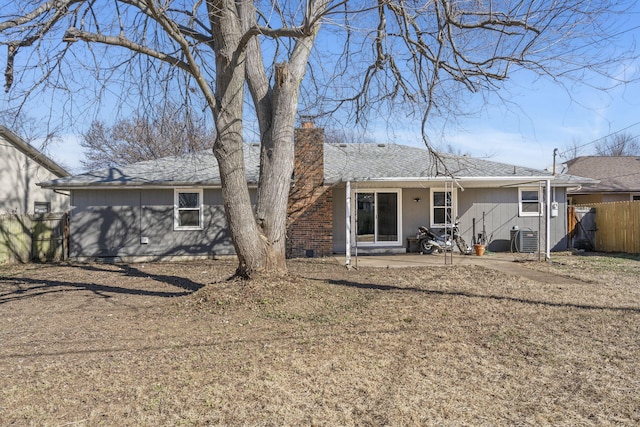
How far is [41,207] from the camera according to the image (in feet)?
65.0

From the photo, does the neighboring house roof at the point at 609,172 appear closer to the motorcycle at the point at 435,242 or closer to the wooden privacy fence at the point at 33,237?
the motorcycle at the point at 435,242

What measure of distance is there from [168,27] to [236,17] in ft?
5.27

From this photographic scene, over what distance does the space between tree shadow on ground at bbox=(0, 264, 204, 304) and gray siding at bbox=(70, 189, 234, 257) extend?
9.01 ft

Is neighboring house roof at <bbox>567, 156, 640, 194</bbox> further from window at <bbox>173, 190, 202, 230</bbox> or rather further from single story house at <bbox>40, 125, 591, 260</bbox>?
window at <bbox>173, 190, 202, 230</bbox>

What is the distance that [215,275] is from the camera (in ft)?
33.8

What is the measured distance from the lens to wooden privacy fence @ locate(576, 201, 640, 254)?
14.2m

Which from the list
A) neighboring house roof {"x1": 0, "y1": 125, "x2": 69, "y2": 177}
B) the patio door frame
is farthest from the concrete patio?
neighboring house roof {"x1": 0, "y1": 125, "x2": 69, "y2": 177}

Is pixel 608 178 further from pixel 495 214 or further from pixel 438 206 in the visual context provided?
pixel 438 206

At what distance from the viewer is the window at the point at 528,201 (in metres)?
14.8

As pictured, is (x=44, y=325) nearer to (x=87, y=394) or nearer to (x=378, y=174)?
(x=87, y=394)

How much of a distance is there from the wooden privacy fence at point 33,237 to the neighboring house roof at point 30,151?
3773mm

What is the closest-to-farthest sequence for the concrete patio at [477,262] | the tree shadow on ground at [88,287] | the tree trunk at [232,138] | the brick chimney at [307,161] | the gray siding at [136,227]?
1. the tree trunk at [232,138]
2. the tree shadow on ground at [88,287]
3. the concrete patio at [477,262]
4. the brick chimney at [307,161]
5. the gray siding at [136,227]

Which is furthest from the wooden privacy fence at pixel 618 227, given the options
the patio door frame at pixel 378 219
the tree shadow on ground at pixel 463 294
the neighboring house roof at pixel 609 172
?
the tree shadow on ground at pixel 463 294

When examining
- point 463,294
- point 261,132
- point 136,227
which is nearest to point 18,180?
point 136,227
